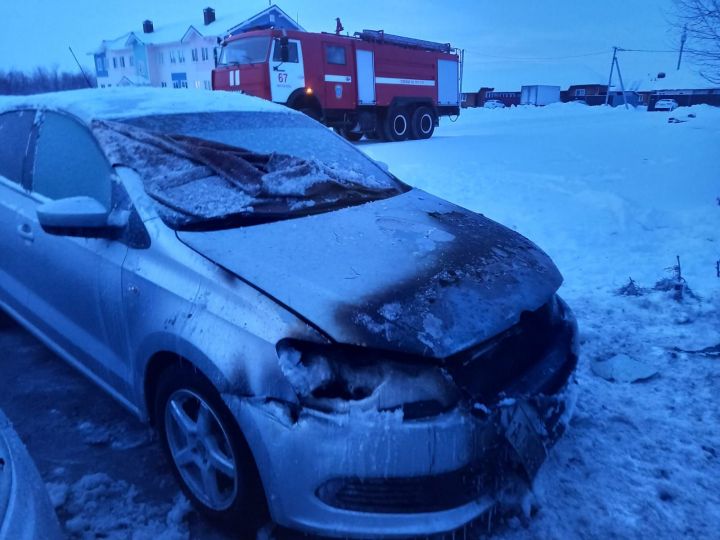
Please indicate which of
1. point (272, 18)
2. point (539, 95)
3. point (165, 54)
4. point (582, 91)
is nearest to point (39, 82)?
point (165, 54)

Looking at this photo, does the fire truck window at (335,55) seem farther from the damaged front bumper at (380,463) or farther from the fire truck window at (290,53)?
the damaged front bumper at (380,463)

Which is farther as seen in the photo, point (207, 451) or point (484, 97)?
point (484, 97)

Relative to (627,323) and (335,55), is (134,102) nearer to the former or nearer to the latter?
(627,323)

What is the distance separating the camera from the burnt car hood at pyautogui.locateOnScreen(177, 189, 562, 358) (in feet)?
5.64

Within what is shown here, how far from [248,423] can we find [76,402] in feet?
5.60

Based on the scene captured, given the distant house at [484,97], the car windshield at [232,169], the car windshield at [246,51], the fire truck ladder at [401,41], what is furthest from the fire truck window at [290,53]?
the distant house at [484,97]

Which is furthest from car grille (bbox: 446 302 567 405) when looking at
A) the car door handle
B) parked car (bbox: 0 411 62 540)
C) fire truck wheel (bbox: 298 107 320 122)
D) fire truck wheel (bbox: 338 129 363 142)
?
fire truck wheel (bbox: 338 129 363 142)

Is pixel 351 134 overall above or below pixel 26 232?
above

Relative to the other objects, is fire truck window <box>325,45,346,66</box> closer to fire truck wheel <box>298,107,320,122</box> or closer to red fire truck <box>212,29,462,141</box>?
red fire truck <box>212,29,462,141</box>

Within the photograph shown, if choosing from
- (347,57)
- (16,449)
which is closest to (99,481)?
(16,449)

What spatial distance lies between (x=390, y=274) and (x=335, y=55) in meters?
13.4

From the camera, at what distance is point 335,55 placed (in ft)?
46.2

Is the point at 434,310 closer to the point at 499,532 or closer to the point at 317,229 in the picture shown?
the point at 317,229

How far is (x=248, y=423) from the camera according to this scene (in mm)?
1669
